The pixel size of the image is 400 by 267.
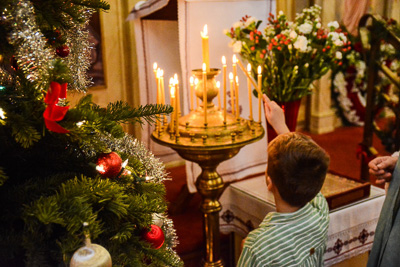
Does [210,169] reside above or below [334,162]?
above

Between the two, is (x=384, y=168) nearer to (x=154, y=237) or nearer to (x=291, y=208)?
(x=291, y=208)

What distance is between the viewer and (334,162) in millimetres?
4117

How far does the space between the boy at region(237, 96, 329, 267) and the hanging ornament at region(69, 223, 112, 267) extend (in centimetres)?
73

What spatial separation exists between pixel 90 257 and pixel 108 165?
26 cm

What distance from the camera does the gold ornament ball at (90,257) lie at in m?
0.76

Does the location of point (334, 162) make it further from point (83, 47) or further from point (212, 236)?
point (83, 47)

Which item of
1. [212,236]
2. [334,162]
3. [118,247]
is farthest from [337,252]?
[334,162]

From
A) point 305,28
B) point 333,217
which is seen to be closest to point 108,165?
point 333,217

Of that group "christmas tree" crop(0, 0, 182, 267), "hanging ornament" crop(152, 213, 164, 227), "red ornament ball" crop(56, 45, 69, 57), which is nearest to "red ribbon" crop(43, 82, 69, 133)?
"christmas tree" crop(0, 0, 182, 267)

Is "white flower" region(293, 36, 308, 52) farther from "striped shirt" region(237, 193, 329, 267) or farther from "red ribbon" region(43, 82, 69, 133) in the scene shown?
"red ribbon" region(43, 82, 69, 133)

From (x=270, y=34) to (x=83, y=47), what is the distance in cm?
143

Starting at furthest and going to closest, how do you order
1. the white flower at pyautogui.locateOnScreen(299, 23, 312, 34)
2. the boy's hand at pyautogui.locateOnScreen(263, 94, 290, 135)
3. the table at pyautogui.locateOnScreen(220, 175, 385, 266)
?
the white flower at pyautogui.locateOnScreen(299, 23, 312, 34) → the table at pyautogui.locateOnScreen(220, 175, 385, 266) → the boy's hand at pyautogui.locateOnScreen(263, 94, 290, 135)

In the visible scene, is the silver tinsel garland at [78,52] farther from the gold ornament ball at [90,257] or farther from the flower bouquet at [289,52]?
the flower bouquet at [289,52]

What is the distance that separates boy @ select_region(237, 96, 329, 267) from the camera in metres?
1.36
